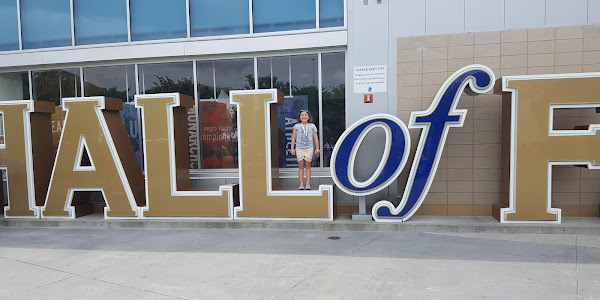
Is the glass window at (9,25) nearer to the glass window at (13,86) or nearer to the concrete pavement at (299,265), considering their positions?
the glass window at (13,86)

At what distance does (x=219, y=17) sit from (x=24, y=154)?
16.4 ft

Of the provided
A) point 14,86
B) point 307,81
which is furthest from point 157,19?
point 14,86

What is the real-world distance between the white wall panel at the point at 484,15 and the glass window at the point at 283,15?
9.77 ft

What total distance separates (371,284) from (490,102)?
480 centimetres

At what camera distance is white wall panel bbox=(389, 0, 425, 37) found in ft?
26.1

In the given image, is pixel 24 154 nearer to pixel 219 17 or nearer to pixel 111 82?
pixel 111 82

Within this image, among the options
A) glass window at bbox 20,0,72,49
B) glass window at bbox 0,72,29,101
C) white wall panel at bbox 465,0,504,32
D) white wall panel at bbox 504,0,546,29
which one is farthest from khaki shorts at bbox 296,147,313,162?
glass window at bbox 0,72,29,101

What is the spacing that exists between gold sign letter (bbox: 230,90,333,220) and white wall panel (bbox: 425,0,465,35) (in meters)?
3.25

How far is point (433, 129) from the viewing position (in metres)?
7.26

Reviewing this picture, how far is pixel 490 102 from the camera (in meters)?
7.77

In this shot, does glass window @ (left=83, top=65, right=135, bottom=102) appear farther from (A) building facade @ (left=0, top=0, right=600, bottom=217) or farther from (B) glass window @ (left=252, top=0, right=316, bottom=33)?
(B) glass window @ (left=252, top=0, right=316, bottom=33)

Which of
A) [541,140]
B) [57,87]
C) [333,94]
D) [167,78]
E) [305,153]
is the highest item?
[167,78]

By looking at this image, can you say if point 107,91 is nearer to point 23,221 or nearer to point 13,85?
point 13,85

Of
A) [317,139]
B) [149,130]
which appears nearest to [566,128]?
[317,139]
